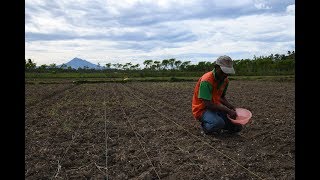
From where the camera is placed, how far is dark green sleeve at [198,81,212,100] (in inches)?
229

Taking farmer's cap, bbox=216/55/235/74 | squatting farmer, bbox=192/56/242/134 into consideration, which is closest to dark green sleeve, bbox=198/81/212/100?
squatting farmer, bbox=192/56/242/134

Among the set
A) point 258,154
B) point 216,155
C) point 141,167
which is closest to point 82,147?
point 141,167

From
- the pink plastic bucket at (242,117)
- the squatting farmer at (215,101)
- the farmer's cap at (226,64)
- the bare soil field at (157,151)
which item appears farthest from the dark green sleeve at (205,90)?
the bare soil field at (157,151)

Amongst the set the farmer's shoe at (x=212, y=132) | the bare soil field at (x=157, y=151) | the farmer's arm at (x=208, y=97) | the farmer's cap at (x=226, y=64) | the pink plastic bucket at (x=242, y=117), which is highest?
the farmer's cap at (x=226, y=64)

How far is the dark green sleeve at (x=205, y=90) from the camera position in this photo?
582 centimetres

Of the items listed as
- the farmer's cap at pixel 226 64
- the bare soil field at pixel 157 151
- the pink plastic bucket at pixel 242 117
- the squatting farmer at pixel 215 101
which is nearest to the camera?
the bare soil field at pixel 157 151

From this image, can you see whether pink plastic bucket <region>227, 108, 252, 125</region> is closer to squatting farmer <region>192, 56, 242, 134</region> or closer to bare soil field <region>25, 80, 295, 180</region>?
squatting farmer <region>192, 56, 242, 134</region>

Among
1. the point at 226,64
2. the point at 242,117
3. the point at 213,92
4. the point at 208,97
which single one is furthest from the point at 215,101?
the point at 226,64

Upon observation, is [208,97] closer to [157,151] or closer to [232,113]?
[232,113]

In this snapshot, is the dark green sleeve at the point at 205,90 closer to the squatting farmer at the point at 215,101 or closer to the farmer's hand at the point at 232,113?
the squatting farmer at the point at 215,101

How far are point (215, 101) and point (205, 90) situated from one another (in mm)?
441

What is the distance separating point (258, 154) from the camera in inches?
199
